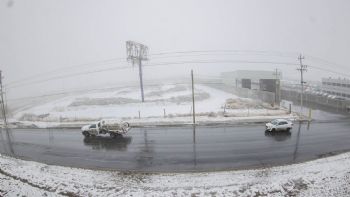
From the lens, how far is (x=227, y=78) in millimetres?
107812

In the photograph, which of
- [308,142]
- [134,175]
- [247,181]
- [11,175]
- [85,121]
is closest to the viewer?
[247,181]

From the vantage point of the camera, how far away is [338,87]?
77000mm

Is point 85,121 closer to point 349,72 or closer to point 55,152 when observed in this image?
point 55,152

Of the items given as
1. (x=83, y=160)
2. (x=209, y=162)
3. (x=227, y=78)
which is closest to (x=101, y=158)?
(x=83, y=160)

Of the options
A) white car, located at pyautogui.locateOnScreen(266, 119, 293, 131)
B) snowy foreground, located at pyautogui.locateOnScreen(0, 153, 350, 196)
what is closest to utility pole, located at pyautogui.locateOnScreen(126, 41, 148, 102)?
white car, located at pyautogui.locateOnScreen(266, 119, 293, 131)

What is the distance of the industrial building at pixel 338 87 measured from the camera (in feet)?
242

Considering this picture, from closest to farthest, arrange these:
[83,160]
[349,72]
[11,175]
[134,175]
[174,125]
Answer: [134,175]
[11,175]
[83,160]
[174,125]
[349,72]

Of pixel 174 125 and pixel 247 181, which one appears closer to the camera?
pixel 247 181

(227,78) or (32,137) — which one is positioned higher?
(227,78)

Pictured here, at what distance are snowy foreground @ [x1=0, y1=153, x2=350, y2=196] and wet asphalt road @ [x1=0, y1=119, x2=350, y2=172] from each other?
5.18ft

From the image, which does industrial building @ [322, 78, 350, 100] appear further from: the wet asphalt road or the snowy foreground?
the snowy foreground

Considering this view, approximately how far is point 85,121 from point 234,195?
32.6 metres

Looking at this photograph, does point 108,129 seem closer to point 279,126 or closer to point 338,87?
point 279,126

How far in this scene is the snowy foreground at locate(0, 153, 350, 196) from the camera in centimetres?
1808
